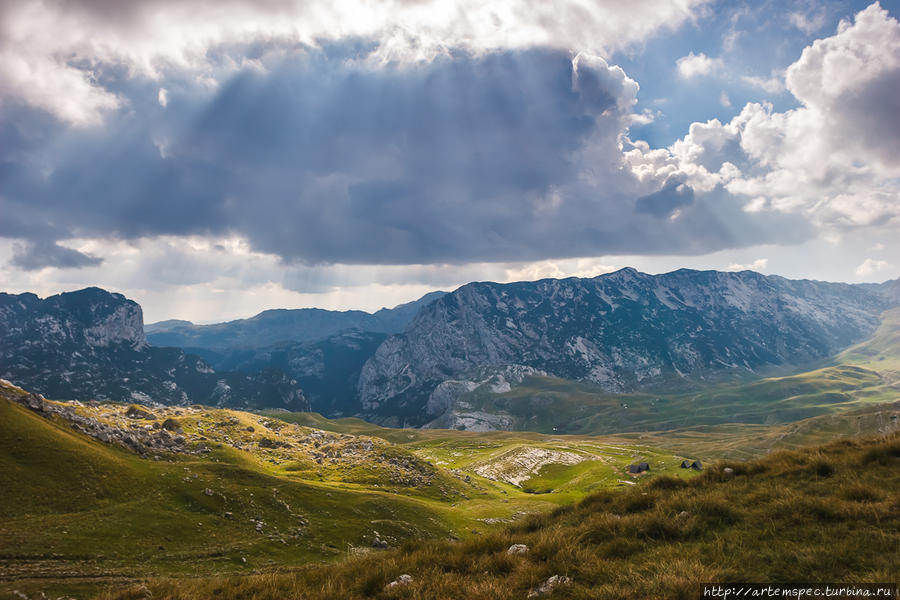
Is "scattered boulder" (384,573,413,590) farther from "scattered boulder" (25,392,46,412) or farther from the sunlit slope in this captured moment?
"scattered boulder" (25,392,46,412)

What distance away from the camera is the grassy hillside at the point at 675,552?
34.3 ft

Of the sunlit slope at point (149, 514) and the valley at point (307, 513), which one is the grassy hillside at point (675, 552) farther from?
the sunlit slope at point (149, 514)

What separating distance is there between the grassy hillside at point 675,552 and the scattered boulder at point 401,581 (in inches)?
4.9

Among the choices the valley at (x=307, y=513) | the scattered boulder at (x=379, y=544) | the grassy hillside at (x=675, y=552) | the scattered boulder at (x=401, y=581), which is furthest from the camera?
the scattered boulder at (x=379, y=544)

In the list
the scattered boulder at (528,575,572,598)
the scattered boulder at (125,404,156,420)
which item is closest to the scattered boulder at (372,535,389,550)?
the scattered boulder at (528,575,572,598)

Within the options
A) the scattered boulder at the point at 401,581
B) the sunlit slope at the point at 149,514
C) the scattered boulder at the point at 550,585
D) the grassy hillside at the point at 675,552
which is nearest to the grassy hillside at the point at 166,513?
the sunlit slope at the point at 149,514

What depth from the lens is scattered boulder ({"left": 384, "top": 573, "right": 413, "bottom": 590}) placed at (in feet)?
39.8

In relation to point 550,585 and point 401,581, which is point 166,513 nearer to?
point 401,581

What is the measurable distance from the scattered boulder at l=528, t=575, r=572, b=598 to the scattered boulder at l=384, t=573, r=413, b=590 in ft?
11.9

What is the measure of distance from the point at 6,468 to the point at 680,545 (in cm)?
6458

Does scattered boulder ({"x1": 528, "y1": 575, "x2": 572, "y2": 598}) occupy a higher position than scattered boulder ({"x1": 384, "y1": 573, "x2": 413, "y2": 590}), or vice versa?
scattered boulder ({"x1": 528, "y1": 575, "x2": 572, "y2": 598})

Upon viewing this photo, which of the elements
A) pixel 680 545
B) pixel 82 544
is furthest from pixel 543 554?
pixel 82 544

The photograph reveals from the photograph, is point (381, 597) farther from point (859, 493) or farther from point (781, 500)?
point (859, 493)

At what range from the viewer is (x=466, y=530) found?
6969cm
